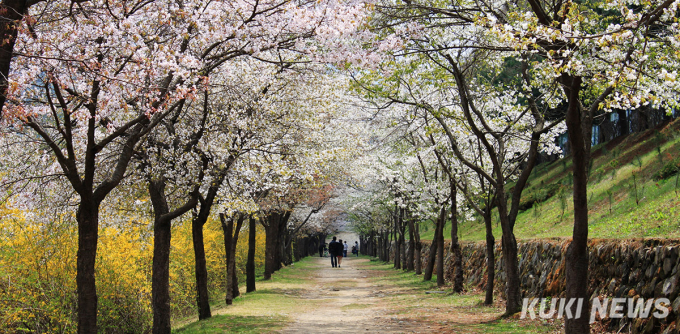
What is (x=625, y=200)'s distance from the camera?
14.8 meters

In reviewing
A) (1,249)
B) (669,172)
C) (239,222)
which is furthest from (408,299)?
(1,249)

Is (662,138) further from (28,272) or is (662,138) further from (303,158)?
(28,272)

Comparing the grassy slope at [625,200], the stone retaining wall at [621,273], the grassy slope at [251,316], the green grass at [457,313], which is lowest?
the green grass at [457,313]

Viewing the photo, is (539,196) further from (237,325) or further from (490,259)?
(237,325)

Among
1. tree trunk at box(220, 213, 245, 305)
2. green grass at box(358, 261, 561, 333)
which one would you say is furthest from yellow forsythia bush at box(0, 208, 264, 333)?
green grass at box(358, 261, 561, 333)

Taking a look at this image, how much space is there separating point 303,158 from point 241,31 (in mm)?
4950

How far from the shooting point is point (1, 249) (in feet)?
34.5

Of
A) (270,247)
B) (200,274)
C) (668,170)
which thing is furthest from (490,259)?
(270,247)

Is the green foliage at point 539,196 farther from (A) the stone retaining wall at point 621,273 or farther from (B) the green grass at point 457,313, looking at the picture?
(A) the stone retaining wall at point 621,273

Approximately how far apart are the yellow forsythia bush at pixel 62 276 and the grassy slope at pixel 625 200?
10565 mm

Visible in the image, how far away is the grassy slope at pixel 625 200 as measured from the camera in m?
10.6

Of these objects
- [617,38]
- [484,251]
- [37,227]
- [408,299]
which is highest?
[617,38]

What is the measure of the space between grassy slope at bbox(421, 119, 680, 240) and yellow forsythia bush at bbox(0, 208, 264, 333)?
10565 mm

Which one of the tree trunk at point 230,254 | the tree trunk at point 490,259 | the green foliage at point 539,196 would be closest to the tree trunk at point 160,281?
the tree trunk at point 230,254
